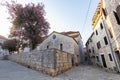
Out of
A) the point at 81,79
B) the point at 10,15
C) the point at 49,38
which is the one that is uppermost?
the point at 10,15

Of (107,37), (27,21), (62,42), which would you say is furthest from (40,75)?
(62,42)

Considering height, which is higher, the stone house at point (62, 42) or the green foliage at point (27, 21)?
the green foliage at point (27, 21)

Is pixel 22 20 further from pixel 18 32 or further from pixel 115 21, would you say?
pixel 115 21

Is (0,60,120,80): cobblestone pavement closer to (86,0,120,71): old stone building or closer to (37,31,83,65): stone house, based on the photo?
(86,0,120,71): old stone building

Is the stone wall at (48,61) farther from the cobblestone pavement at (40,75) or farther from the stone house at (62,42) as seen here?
the stone house at (62,42)

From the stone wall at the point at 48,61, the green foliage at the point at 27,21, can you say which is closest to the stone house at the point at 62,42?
the green foliage at the point at 27,21

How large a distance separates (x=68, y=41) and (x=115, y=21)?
1284cm

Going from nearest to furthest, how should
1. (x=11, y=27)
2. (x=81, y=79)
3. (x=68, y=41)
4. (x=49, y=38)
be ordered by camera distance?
(x=81, y=79)
(x=11, y=27)
(x=68, y=41)
(x=49, y=38)

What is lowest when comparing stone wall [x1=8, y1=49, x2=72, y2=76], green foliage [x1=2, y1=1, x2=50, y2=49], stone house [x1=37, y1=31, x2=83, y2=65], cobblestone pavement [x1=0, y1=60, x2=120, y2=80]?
cobblestone pavement [x1=0, y1=60, x2=120, y2=80]

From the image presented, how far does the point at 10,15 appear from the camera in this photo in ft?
65.9

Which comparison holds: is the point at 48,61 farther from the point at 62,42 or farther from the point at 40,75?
the point at 62,42

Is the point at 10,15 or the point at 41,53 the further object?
the point at 10,15

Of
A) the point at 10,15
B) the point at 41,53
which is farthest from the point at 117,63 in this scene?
the point at 10,15

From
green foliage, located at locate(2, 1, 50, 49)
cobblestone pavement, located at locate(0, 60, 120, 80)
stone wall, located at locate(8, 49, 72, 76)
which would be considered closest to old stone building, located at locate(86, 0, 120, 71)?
cobblestone pavement, located at locate(0, 60, 120, 80)
